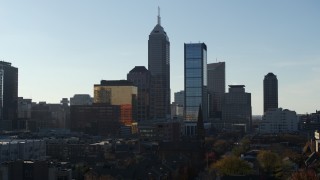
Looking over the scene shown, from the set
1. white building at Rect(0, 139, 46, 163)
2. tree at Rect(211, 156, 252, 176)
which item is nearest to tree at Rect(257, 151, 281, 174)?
tree at Rect(211, 156, 252, 176)

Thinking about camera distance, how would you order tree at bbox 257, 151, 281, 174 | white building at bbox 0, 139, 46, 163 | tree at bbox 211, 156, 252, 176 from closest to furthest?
1. tree at bbox 211, 156, 252, 176
2. tree at bbox 257, 151, 281, 174
3. white building at bbox 0, 139, 46, 163

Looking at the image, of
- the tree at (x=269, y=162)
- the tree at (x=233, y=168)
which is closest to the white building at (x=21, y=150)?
the tree at (x=233, y=168)

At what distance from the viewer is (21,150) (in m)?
114

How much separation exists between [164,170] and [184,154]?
36256 millimetres

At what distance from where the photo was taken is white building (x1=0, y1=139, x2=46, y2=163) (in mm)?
106562

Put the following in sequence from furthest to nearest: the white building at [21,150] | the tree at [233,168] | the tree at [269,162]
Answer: the white building at [21,150]
the tree at [269,162]
the tree at [233,168]

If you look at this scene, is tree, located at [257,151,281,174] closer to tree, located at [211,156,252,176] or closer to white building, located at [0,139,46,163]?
tree, located at [211,156,252,176]

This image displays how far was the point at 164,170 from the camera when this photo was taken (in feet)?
325

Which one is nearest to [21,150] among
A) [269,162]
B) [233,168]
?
[233,168]

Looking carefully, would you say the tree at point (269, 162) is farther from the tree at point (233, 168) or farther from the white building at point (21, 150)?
the white building at point (21, 150)

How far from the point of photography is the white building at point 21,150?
350 feet

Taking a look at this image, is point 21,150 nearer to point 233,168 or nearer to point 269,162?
point 233,168

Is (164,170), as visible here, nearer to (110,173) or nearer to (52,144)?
(110,173)

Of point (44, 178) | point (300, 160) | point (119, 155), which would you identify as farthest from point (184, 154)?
point (44, 178)
